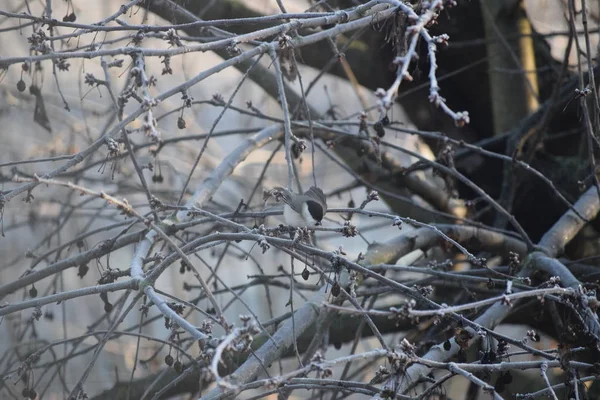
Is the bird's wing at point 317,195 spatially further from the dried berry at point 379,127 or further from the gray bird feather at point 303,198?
the dried berry at point 379,127

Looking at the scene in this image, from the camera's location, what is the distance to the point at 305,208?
253 cm

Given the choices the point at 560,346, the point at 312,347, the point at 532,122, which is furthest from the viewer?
the point at 532,122

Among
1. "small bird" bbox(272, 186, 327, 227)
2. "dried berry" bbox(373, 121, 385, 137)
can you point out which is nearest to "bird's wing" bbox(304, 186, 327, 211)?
"small bird" bbox(272, 186, 327, 227)

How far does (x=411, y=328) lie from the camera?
163 inches

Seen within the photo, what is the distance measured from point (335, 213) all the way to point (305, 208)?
0.46 m

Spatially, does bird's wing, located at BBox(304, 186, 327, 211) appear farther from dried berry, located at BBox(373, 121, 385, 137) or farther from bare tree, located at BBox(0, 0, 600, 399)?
dried berry, located at BBox(373, 121, 385, 137)

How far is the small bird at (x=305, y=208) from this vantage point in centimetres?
249

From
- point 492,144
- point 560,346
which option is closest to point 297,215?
point 560,346

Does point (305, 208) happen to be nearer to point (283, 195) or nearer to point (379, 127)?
point (283, 195)

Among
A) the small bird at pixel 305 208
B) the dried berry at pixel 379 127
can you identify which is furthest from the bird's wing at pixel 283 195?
the dried berry at pixel 379 127

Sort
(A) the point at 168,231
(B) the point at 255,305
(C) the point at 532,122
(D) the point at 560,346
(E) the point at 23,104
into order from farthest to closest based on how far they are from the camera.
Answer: (B) the point at 255,305, (E) the point at 23,104, (C) the point at 532,122, (A) the point at 168,231, (D) the point at 560,346

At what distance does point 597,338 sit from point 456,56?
3.09 metres

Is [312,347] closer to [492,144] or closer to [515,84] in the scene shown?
[492,144]

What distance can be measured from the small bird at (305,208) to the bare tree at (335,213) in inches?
0.7
